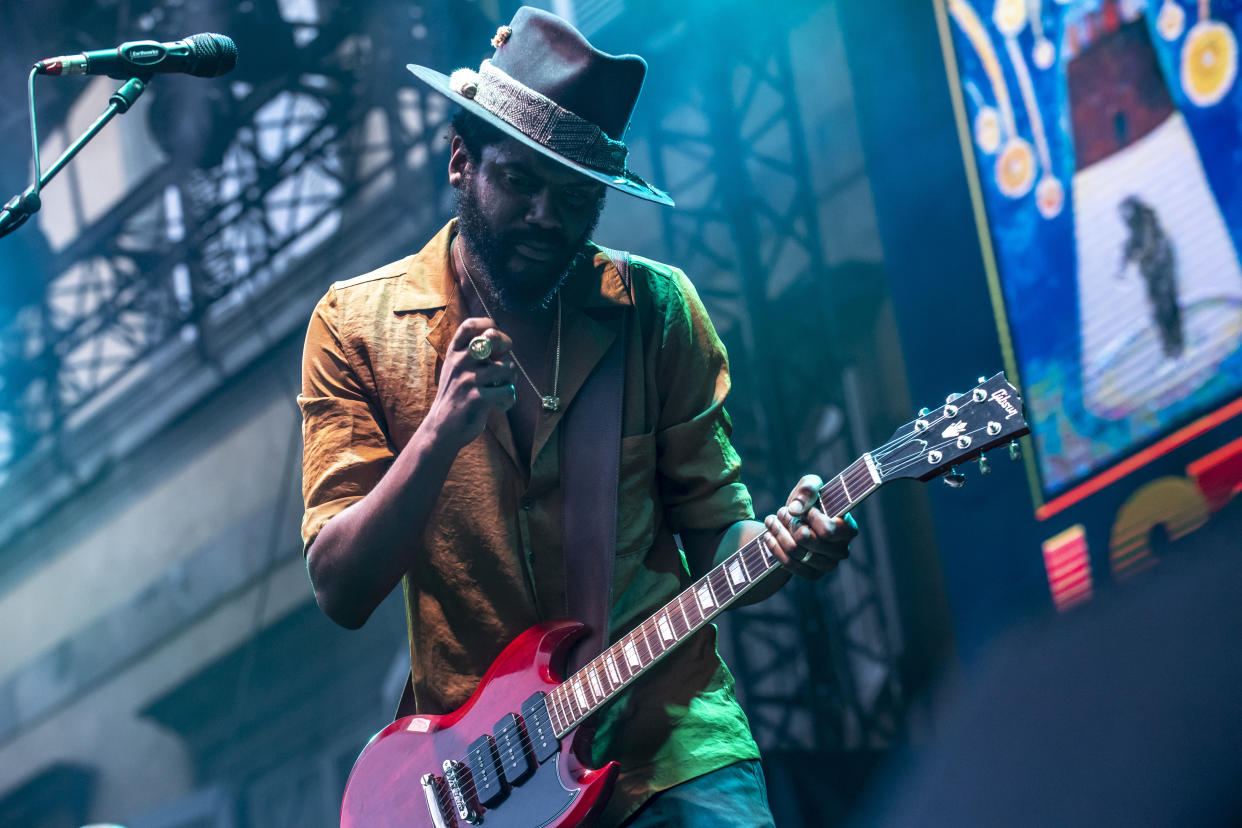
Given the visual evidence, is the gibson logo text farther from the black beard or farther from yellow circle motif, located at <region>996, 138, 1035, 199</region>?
yellow circle motif, located at <region>996, 138, 1035, 199</region>

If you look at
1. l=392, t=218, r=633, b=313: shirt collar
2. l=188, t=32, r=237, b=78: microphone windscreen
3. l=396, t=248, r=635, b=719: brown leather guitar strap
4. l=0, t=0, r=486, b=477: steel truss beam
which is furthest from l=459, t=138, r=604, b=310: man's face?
l=0, t=0, r=486, b=477: steel truss beam

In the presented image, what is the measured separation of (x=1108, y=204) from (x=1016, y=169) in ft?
1.36

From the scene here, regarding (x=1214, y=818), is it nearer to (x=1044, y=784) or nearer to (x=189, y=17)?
(x=1044, y=784)

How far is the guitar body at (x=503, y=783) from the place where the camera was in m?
2.04

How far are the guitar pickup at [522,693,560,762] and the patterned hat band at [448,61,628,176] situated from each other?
1.03 meters

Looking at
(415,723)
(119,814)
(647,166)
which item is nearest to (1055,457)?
(647,166)

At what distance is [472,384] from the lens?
1904mm

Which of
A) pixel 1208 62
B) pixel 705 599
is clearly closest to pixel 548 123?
pixel 705 599

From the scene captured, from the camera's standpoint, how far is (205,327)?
18.3 feet

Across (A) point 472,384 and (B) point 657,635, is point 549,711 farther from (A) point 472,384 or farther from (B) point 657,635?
(A) point 472,384

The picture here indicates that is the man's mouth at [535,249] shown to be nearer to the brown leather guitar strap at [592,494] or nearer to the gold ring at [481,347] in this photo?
the brown leather guitar strap at [592,494]

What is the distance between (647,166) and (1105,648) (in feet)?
9.39

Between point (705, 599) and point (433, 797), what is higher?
point (705, 599)

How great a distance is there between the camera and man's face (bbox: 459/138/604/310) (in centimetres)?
221
